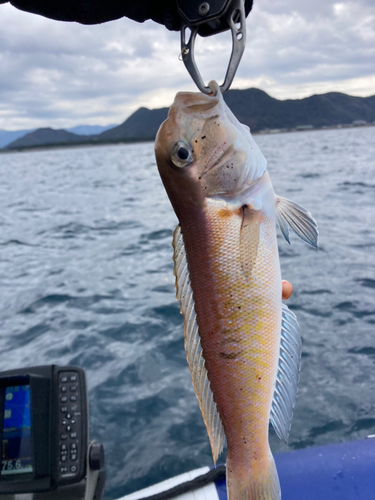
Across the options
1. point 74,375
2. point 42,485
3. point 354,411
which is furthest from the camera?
point 354,411

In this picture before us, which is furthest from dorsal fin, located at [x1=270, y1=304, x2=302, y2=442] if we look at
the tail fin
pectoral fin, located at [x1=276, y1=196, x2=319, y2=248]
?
pectoral fin, located at [x1=276, y1=196, x2=319, y2=248]

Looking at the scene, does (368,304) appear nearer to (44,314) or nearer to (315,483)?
(315,483)

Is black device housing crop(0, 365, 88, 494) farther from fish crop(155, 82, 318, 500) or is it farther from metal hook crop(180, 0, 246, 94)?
metal hook crop(180, 0, 246, 94)

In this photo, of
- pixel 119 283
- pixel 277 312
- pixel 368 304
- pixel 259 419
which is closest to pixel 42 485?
pixel 259 419

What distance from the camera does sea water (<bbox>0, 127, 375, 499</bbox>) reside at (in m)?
4.27

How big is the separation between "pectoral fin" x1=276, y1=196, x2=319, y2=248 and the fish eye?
0.39 metres

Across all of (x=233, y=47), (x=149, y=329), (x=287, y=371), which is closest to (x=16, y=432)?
(x=287, y=371)

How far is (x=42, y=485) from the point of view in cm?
234

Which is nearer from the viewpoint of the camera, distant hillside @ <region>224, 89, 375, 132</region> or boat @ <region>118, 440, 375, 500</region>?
boat @ <region>118, 440, 375, 500</region>

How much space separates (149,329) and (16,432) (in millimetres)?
4053

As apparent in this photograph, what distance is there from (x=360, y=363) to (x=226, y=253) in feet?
14.5

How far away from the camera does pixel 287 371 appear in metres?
1.56

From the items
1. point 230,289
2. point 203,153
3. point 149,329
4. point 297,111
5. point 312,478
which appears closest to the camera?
point 230,289

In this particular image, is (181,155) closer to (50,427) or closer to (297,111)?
(50,427)
